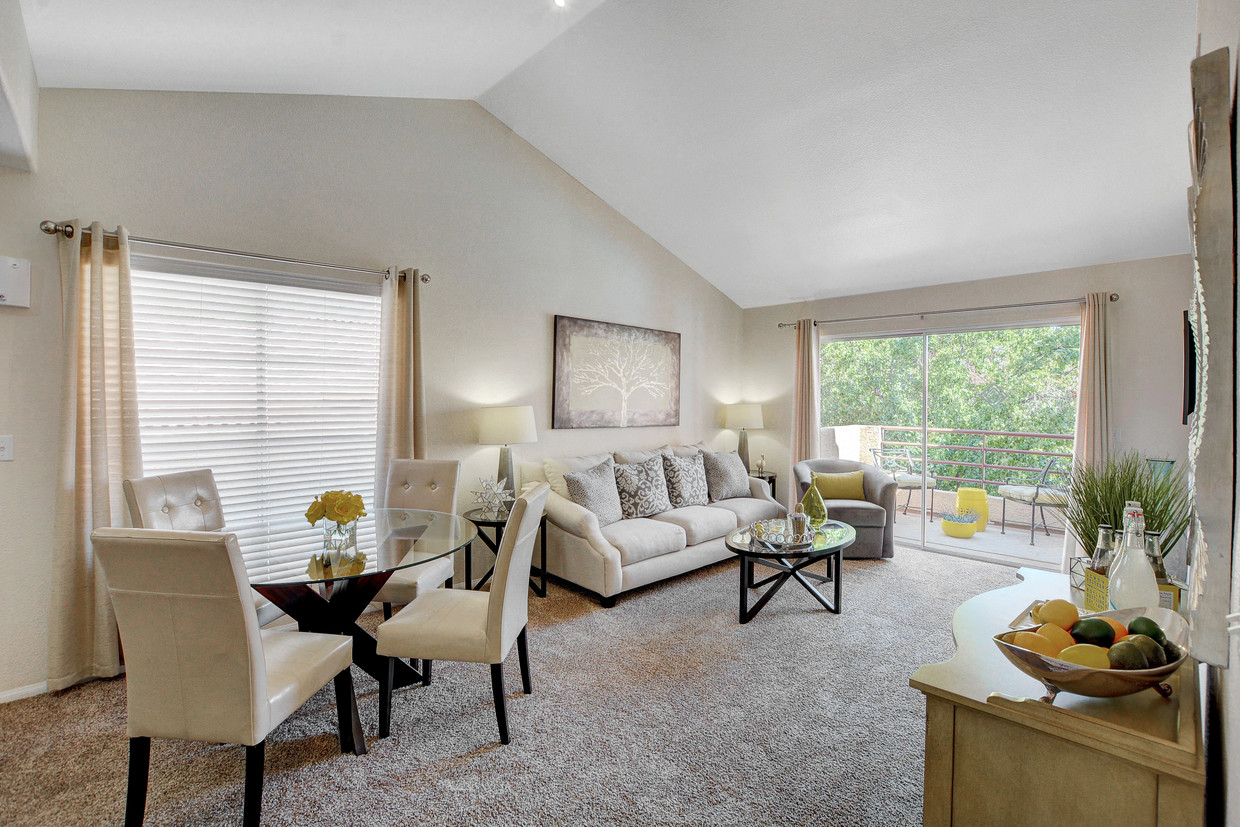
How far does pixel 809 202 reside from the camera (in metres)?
4.16

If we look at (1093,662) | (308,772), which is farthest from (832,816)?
(308,772)

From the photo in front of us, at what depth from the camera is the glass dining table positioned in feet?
6.72

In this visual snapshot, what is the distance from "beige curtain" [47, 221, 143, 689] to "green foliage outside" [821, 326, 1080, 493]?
547 centimetres

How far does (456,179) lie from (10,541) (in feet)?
9.97

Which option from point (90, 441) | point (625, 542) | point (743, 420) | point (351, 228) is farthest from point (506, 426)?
point (743, 420)

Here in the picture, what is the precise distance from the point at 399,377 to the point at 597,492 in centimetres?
156

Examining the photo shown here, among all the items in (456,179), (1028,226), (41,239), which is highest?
(456,179)

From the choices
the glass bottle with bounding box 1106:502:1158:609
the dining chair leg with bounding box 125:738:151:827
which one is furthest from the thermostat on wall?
the glass bottle with bounding box 1106:502:1158:609

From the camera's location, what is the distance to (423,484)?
10.5 feet

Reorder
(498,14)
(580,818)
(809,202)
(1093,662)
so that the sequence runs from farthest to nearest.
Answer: (809,202), (498,14), (580,818), (1093,662)

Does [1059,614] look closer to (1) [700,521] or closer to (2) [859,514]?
(1) [700,521]

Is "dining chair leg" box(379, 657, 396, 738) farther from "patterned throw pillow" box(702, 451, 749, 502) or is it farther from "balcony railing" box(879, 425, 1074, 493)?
"balcony railing" box(879, 425, 1074, 493)

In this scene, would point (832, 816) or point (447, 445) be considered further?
point (447, 445)

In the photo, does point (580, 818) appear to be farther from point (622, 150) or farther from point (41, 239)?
point (622, 150)
